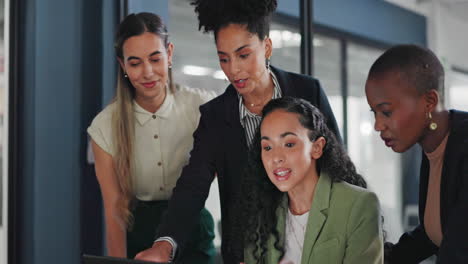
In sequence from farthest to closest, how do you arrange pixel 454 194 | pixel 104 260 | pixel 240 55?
pixel 240 55
pixel 454 194
pixel 104 260

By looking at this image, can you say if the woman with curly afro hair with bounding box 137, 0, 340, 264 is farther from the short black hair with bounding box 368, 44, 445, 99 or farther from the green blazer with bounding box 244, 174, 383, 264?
the short black hair with bounding box 368, 44, 445, 99

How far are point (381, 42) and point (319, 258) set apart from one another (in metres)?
2.03

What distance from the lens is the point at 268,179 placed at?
1834mm

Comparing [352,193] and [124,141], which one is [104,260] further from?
[124,141]

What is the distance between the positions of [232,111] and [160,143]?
1.59ft

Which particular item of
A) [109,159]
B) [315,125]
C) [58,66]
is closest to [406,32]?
[315,125]

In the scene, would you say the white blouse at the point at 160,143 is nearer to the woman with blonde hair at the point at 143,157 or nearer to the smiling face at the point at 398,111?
the woman with blonde hair at the point at 143,157

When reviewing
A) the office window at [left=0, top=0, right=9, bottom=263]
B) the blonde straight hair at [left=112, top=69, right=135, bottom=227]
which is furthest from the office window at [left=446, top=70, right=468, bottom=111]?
the office window at [left=0, top=0, right=9, bottom=263]

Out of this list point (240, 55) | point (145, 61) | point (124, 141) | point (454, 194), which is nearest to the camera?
point (454, 194)

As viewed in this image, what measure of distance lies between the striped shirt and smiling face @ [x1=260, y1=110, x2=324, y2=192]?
0.18 metres

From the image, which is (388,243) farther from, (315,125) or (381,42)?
(381,42)

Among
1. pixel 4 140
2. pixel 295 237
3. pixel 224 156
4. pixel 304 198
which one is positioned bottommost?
pixel 295 237

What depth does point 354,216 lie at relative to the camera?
1630 millimetres

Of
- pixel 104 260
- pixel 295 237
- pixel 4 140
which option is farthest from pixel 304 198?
pixel 4 140
